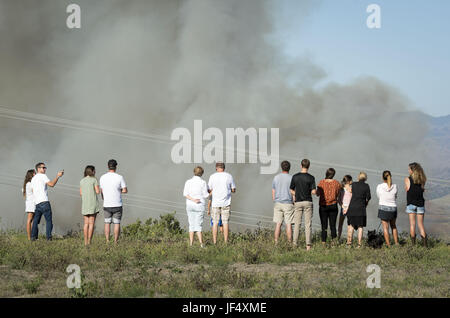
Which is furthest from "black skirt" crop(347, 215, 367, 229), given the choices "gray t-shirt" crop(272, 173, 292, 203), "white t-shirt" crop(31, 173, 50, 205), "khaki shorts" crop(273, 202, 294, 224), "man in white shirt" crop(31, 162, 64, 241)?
"white t-shirt" crop(31, 173, 50, 205)

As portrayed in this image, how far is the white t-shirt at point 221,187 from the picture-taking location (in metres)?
15.4

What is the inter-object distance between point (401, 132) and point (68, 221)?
71299 millimetres

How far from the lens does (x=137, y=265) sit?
526 inches

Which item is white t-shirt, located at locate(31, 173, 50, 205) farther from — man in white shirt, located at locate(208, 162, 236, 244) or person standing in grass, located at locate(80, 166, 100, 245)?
man in white shirt, located at locate(208, 162, 236, 244)

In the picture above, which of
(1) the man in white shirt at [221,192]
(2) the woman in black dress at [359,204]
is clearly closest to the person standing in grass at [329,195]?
(2) the woman in black dress at [359,204]

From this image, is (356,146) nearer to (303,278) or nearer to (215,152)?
(215,152)

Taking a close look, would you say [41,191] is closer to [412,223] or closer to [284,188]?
[284,188]

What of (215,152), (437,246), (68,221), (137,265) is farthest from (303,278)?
(215,152)

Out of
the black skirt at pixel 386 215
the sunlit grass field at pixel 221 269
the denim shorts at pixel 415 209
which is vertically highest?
the denim shorts at pixel 415 209

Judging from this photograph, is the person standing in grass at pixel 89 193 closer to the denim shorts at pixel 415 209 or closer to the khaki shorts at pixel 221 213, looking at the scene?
the khaki shorts at pixel 221 213

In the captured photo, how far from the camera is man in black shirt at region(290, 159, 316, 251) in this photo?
1505 cm
